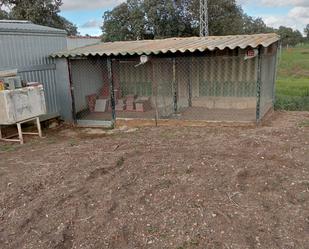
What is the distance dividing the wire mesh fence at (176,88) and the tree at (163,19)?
1532 centimetres

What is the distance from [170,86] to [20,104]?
4.74m

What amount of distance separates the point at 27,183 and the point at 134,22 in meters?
22.6

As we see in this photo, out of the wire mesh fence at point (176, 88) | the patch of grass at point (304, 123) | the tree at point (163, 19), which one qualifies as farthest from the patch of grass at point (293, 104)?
the tree at point (163, 19)

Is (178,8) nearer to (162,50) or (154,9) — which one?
(154,9)

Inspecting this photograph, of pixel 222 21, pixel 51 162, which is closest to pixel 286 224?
pixel 51 162

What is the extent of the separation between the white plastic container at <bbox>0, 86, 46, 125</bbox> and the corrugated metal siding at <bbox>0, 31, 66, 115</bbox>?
91cm

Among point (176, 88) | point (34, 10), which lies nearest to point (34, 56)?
point (176, 88)

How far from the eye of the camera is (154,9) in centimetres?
2538

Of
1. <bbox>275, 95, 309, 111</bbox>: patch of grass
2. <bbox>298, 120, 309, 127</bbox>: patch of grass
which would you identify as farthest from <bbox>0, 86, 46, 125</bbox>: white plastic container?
<bbox>275, 95, 309, 111</bbox>: patch of grass

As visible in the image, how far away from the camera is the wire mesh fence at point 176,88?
10.0 metres

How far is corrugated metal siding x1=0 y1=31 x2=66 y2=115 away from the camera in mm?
8227

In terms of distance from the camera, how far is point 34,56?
8.96 m

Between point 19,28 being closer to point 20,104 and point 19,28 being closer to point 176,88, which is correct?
point 20,104

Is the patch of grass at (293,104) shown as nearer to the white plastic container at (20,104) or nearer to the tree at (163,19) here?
the white plastic container at (20,104)
